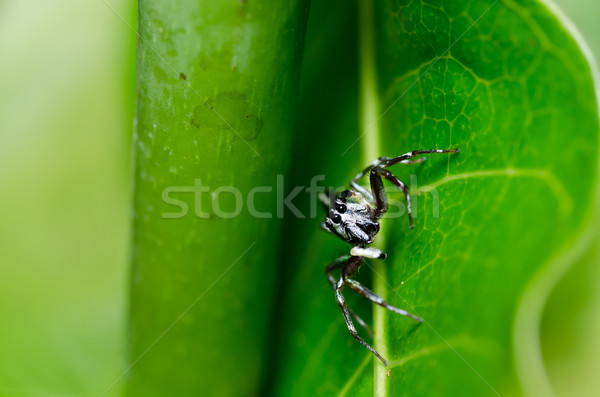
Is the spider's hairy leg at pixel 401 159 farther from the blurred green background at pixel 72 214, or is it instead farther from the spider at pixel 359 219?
the blurred green background at pixel 72 214

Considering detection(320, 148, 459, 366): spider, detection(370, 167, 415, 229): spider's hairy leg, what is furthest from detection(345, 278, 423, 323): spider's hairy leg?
detection(370, 167, 415, 229): spider's hairy leg

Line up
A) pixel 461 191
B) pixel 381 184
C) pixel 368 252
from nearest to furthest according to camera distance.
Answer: pixel 461 191
pixel 368 252
pixel 381 184

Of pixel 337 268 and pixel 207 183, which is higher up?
pixel 207 183

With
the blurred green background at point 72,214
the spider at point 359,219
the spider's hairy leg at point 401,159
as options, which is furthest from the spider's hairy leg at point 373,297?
the blurred green background at point 72,214

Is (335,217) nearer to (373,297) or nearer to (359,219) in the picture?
(359,219)

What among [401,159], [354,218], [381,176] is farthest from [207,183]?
[354,218]

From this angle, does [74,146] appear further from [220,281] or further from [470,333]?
[470,333]

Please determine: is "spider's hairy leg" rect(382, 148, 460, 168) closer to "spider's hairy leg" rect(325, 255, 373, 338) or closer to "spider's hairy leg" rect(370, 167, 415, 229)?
"spider's hairy leg" rect(370, 167, 415, 229)
